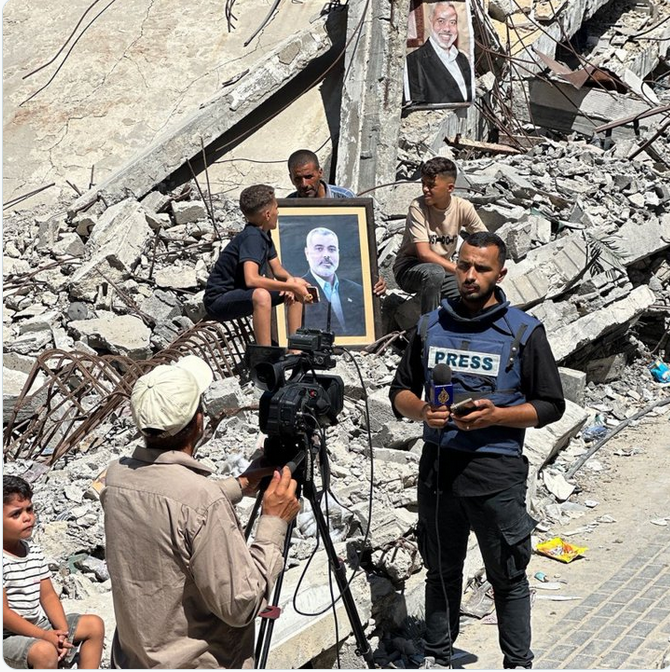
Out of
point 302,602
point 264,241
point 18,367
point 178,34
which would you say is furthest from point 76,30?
point 302,602

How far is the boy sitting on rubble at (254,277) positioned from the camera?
7488mm

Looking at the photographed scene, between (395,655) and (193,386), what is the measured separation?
251 centimetres

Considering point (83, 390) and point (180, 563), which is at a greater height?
point (180, 563)

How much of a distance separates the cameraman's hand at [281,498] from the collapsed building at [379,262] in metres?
1.48

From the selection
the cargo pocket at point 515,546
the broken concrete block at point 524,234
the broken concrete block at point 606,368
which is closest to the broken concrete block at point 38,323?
the broken concrete block at point 524,234

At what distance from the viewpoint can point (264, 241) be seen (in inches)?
299

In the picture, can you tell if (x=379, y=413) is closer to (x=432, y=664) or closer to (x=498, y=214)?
(x=432, y=664)

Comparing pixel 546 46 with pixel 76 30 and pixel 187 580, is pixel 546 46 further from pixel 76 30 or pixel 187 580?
pixel 187 580

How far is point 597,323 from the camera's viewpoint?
8617 mm

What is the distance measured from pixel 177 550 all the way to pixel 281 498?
43cm

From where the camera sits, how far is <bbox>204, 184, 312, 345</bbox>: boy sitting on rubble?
7.49 metres

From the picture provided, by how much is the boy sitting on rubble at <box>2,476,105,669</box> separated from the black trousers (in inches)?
58.6

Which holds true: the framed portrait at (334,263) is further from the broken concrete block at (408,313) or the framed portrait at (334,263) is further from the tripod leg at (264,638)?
the tripod leg at (264,638)

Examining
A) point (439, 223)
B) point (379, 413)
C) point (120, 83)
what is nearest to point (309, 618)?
point (379, 413)
